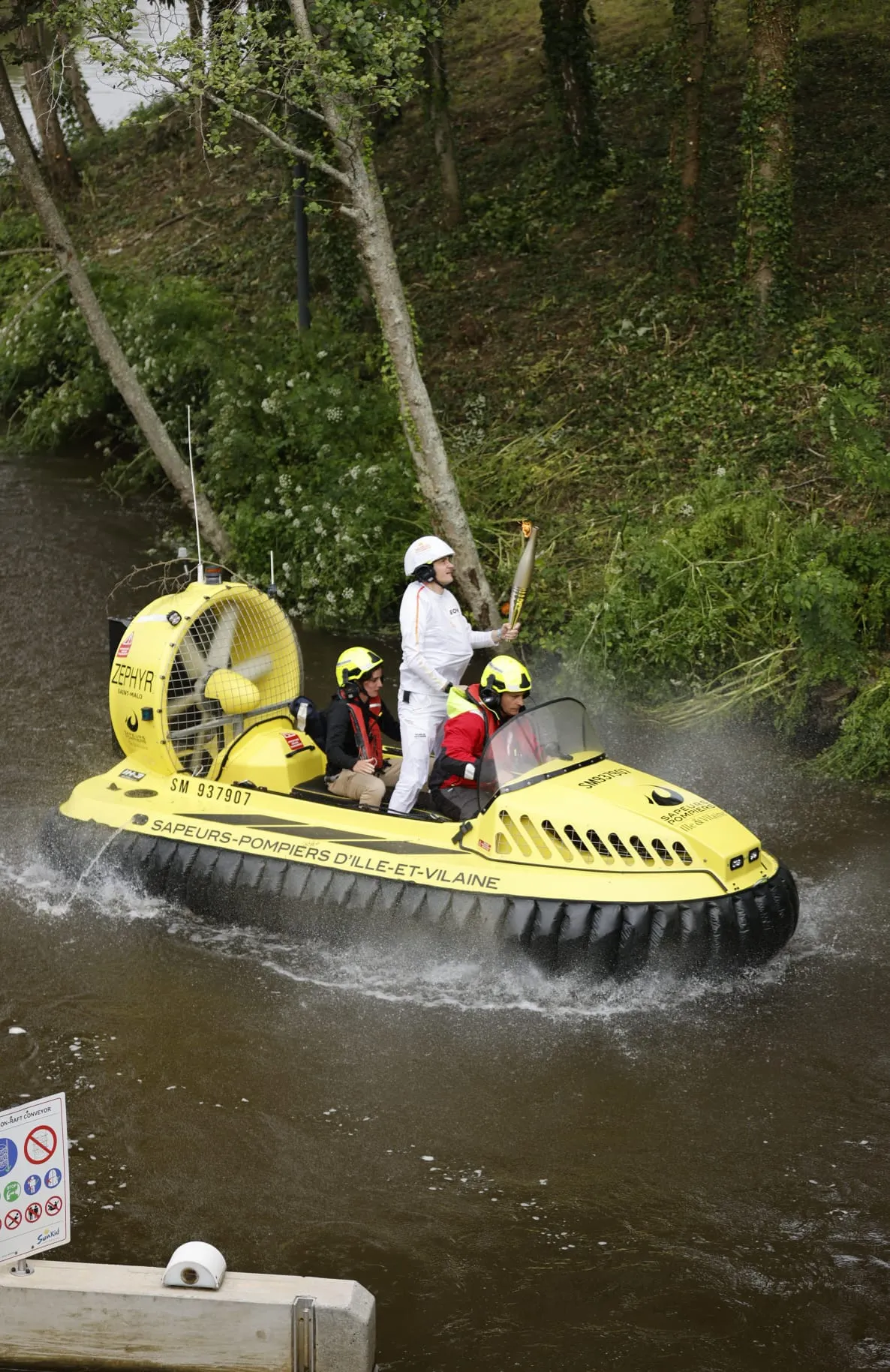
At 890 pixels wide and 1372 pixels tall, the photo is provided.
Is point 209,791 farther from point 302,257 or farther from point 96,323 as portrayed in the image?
point 302,257

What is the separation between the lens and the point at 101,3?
10305mm

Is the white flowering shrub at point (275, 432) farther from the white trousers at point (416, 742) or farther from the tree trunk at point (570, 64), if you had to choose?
the tree trunk at point (570, 64)

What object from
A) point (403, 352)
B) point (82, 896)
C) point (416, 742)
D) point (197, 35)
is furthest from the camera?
point (403, 352)

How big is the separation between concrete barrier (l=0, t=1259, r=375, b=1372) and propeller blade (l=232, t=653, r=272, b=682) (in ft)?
15.2

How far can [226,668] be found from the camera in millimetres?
8570

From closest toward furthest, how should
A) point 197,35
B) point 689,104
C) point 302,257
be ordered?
point 197,35 → point 302,257 → point 689,104

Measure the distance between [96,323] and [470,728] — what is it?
25.5ft

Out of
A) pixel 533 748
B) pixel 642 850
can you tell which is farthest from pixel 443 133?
pixel 642 850

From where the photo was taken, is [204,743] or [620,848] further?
[204,743]

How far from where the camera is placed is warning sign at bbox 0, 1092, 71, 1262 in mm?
4246

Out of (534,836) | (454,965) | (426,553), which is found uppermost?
(426,553)

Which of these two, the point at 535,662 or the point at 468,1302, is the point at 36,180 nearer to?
the point at 535,662

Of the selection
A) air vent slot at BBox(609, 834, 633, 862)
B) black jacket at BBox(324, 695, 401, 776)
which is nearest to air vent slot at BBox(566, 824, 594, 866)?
air vent slot at BBox(609, 834, 633, 862)

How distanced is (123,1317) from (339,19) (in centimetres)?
844
